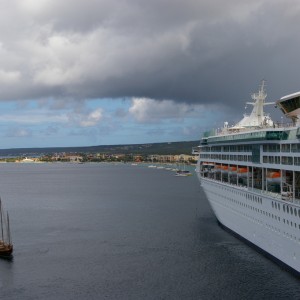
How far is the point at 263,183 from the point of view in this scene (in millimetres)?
40281

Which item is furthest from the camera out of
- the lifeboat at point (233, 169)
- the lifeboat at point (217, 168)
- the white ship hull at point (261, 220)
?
the lifeboat at point (217, 168)

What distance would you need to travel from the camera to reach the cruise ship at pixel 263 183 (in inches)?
1373

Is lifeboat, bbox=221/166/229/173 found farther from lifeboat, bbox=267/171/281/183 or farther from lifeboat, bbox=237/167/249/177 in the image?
lifeboat, bbox=267/171/281/183

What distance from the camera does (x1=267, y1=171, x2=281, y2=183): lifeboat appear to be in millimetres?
37838

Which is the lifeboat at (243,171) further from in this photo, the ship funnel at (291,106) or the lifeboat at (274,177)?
the ship funnel at (291,106)

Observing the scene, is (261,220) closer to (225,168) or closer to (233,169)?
(233,169)

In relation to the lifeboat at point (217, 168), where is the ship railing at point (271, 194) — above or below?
below

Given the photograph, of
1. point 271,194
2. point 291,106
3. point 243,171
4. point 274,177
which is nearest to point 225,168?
point 243,171

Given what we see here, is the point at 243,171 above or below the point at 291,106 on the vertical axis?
below

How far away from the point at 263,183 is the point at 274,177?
79.7 inches

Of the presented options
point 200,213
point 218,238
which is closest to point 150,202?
Result: point 200,213

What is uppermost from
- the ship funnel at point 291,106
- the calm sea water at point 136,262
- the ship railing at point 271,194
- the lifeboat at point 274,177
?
the ship funnel at point 291,106

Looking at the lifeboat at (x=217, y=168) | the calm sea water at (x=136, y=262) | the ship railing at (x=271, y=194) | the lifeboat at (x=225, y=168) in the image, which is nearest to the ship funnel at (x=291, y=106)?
the ship railing at (x=271, y=194)

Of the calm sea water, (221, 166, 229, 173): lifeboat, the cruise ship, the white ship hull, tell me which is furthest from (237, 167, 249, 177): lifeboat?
the calm sea water
